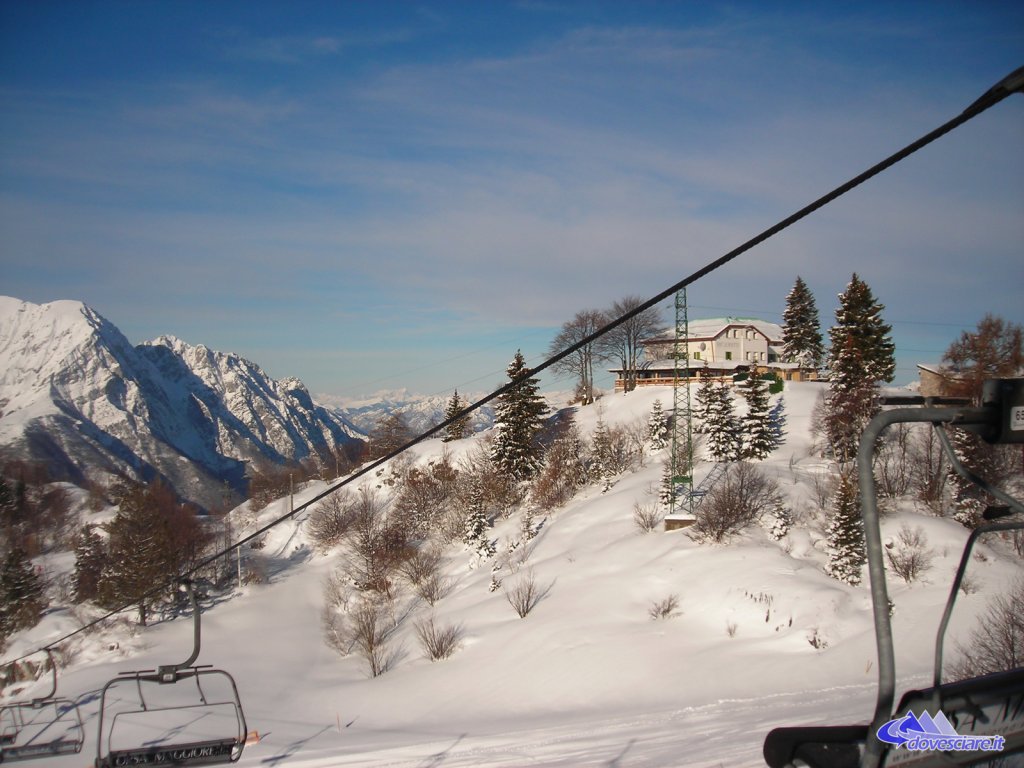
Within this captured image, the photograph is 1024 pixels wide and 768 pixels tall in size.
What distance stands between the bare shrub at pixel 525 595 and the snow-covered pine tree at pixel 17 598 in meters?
34.5

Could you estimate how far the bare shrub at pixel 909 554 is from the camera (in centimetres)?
2708

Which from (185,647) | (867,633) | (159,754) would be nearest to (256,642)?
(185,647)

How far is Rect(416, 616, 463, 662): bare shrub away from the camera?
30.2 m

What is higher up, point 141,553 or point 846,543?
point 846,543

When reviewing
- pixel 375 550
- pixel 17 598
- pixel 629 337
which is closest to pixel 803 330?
pixel 629 337

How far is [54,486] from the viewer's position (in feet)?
271

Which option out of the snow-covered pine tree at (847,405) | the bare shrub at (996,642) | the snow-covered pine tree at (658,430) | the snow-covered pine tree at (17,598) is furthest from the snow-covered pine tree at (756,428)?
the snow-covered pine tree at (17,598)

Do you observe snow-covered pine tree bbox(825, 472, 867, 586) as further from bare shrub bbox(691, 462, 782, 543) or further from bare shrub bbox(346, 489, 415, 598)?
bare shrub bbox(346, 489, 415, 598)

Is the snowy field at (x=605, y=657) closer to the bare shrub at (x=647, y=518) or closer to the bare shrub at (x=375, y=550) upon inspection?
the bare shrub at (x=647, y=518)

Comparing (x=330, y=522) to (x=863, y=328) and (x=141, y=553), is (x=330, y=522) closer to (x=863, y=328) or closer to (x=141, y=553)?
(x=141, y=553)

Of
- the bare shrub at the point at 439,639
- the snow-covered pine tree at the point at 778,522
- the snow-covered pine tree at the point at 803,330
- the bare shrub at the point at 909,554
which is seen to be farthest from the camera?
the snow-covered pine tree at the point at 803,330

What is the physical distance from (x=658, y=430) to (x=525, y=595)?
21.6 m

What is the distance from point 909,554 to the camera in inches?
1092

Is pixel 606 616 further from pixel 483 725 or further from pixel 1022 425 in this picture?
pixel 1022 425
